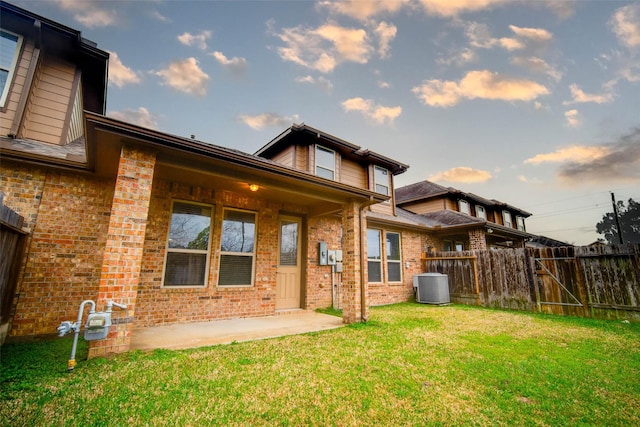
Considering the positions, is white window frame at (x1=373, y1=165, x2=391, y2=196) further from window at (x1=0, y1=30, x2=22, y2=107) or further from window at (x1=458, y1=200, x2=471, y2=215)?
window at (x1=0, y1=30, x2=22, y2=107)

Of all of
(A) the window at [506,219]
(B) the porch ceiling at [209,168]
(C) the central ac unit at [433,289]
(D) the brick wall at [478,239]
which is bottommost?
(C) the central ac unit at [433,289]

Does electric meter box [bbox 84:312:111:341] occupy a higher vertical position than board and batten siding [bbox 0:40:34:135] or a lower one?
lower

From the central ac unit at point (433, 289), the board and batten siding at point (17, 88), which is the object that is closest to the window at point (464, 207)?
the central ac unit at point (433, 289)

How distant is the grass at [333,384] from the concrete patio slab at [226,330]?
1.36ft

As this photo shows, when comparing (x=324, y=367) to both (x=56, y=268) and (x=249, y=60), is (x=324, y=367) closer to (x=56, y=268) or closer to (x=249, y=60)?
(x=56, y=268)

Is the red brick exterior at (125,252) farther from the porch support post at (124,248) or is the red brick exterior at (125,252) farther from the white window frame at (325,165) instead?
the white window frame at (325,165)

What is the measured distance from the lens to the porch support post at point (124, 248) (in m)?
3.00

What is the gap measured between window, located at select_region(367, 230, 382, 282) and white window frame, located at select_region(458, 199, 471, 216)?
7.42m

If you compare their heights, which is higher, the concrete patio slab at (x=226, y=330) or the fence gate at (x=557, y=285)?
the fence gate at (x=557, y=285)

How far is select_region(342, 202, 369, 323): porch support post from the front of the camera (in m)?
5.33

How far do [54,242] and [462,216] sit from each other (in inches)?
547

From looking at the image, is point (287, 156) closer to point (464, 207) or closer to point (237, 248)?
point (237, 248)

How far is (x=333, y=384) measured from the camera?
98.4 inches

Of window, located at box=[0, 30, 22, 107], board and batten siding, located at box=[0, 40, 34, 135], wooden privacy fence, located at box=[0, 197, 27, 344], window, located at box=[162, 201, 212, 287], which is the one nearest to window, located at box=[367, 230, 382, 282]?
window, located at box=[162, 201, 212, 287]
